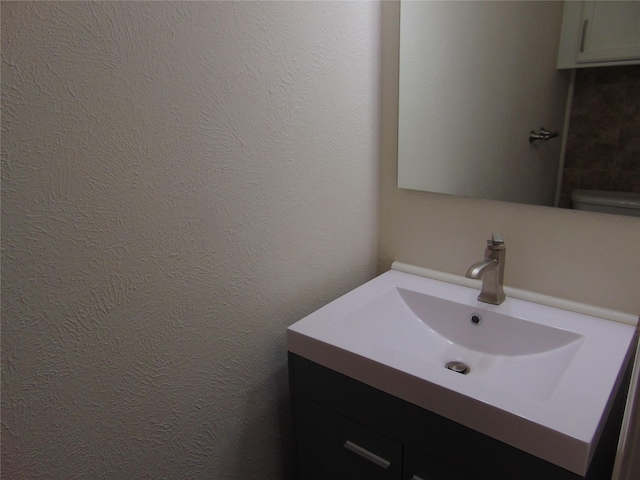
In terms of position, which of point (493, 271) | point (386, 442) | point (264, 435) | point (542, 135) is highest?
point (542, 135)

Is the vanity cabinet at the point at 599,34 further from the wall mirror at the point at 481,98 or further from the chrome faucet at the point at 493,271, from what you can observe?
the chrome faucet at the point at 493,271

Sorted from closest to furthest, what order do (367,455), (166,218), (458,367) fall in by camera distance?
(166,218) → (367,455) → (458,367)

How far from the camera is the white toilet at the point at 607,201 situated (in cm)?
94

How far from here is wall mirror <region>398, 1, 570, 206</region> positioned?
104 centimetres

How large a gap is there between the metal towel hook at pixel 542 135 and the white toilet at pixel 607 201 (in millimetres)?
138

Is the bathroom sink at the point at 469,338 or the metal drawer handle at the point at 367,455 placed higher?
the bathroom sink at the point at 469,338

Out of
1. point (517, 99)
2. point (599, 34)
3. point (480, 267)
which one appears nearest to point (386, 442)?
point (480, 267)

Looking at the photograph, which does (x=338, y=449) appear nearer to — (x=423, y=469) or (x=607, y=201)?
(x=423, y=469)

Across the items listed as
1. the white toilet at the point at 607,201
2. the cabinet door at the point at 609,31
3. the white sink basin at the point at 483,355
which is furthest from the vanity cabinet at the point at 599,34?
the white sink basin at the point at 483,355

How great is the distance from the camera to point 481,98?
115 centimetres

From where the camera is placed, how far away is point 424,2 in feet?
3.82

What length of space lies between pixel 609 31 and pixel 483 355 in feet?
2.44

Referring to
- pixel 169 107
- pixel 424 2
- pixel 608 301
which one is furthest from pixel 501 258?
pixel 169 107

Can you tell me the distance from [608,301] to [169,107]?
3.28 feet
